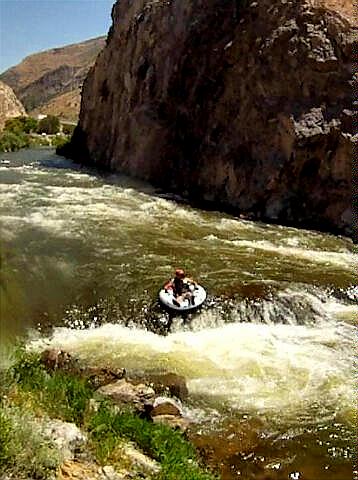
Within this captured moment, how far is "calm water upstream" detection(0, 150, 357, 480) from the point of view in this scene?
8.66 meters

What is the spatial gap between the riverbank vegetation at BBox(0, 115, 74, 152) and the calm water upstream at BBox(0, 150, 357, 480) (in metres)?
34.6

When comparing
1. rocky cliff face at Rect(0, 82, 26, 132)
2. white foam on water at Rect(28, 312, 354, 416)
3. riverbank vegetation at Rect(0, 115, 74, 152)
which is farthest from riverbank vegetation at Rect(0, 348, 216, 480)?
rocky cliff face at Rect(0, 82, 26, 132)

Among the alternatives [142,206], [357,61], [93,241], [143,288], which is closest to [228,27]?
[357,61]

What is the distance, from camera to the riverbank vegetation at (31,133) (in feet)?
176

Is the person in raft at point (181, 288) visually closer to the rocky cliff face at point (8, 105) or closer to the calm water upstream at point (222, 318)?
the calm water upstream at point (222, 318)

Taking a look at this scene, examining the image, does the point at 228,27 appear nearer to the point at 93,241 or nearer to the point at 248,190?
the point at 248,190

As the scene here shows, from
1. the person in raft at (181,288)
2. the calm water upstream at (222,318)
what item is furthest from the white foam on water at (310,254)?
the person in raft at (181,288)

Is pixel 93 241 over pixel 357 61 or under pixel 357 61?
under

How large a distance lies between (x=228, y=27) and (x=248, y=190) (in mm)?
8575

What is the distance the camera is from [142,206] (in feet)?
78.7

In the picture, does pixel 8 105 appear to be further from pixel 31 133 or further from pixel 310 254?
pixel 310 254

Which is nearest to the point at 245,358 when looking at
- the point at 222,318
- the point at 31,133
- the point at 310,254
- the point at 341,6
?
the point at 222,318

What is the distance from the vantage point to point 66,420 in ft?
23.1

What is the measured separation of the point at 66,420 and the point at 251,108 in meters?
19.8
